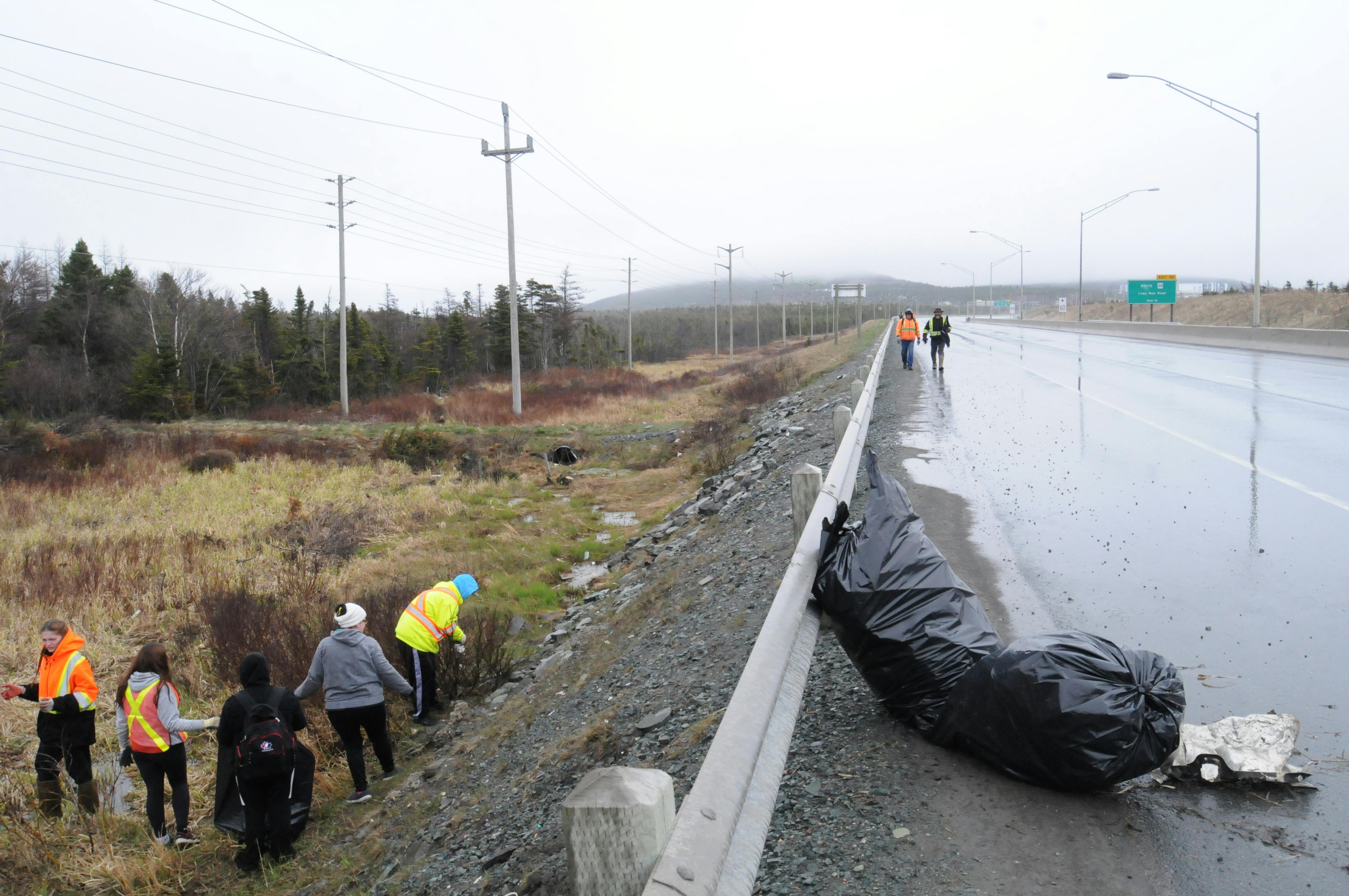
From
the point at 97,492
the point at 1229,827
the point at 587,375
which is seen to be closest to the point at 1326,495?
the point at 1229,827

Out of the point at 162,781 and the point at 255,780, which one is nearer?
the point at 255,780

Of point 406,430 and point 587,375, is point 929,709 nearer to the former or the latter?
point 406,430

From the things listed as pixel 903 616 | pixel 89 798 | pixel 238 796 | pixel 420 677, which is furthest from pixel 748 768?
pixel 89 798

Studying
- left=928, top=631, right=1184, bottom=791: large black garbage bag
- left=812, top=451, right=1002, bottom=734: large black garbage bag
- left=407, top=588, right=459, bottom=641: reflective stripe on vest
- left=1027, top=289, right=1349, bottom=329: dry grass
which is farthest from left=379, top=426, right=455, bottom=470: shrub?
left=1027, top=289, right=1349, bottom=329: dry grass

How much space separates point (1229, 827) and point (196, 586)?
1294cm

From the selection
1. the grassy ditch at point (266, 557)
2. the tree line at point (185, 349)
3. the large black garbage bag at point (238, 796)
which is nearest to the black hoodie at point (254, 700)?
the large black garbage bag at point (238, 796)

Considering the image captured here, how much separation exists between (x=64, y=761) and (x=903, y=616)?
22.8 ft

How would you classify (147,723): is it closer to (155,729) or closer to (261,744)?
(155,729)

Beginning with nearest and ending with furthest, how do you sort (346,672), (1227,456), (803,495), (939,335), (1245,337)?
(803,495), (346,672), (1227,456), (939,335), (1245,337)

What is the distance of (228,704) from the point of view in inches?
233

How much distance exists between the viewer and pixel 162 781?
6375 mm

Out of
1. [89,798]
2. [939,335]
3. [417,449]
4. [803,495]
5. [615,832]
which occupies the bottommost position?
[89,798]

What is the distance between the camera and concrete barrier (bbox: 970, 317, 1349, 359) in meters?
24.4

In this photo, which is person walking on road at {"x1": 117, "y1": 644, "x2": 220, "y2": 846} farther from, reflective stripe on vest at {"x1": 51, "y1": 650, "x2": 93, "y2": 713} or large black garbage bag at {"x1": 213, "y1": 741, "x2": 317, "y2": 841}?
reflective stripe on vest at {"x1": 51, "y1": 650, "x2": 93, "y2": 713}
